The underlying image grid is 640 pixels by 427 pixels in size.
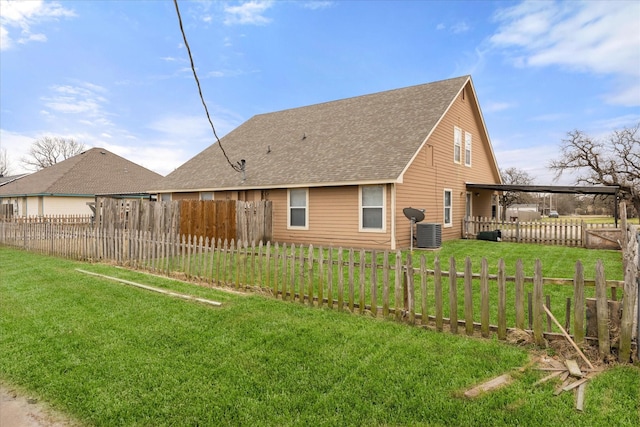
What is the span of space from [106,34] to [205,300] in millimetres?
7216

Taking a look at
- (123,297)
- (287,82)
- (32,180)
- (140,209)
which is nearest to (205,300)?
(123,297)

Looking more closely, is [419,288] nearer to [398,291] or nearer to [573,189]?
[398,291]

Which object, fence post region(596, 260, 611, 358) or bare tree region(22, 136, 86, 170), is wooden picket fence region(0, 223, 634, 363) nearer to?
fence post region(596, 260, 611, 358)

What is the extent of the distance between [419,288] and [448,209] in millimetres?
11279

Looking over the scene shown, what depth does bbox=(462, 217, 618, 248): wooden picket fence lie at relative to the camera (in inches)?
623

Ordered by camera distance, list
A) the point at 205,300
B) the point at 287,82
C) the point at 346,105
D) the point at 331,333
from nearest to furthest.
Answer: the point at 331,333
the point at 205,300
the point at 346,105
the point at 287,82

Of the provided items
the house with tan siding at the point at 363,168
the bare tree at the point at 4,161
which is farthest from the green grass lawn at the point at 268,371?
the bare tree at the point at 4,161

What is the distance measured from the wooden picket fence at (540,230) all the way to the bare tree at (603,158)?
25.5 meters

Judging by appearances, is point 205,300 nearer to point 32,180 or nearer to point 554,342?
point 554,342

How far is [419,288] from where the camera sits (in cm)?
778

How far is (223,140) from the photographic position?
80.0 ft

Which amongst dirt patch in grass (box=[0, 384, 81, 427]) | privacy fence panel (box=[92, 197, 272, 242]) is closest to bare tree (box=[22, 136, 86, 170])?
privacy fence panel (box=[92, 197, 272, 242])

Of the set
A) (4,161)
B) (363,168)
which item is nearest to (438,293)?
(363,168)

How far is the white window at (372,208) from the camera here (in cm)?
1420
